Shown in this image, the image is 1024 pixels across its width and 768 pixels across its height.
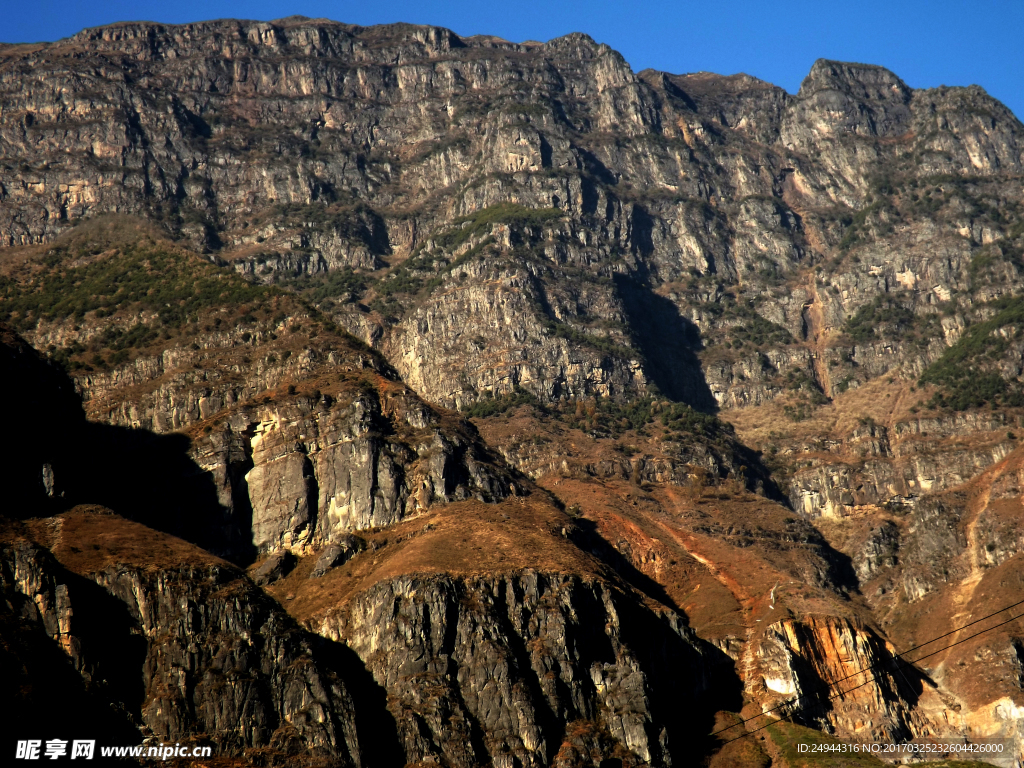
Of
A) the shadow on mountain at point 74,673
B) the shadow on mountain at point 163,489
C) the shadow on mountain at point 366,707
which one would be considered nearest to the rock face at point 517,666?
the shadow on mountain at point 366,707

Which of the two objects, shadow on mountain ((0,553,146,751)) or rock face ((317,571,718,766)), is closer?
shadow on mountain ((0,553,146,751))

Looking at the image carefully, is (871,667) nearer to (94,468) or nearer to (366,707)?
(366,707)

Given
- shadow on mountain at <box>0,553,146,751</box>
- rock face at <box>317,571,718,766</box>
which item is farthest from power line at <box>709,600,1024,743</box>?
shadow on mountain at <box>0,553,146,751</box>

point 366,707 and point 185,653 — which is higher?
point 185,653

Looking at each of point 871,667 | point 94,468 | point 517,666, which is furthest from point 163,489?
point 871,667

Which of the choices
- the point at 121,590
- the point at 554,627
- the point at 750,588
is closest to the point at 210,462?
the point at 121,590

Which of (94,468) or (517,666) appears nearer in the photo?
(517,666)

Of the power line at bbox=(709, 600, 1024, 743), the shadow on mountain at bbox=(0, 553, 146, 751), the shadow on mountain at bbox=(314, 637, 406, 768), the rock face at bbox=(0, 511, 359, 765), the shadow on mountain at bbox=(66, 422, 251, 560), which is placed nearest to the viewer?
the shadow on mountain at bbox=(0, 553, 146, 751)

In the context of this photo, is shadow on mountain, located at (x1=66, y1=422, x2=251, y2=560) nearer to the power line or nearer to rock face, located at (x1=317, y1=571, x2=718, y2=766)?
rock face, located at (x1=317, y1=571, x2=718, y2=766)

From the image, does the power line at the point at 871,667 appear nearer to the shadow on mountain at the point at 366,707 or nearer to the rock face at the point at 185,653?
the shadow on mountain at the point at 366,707

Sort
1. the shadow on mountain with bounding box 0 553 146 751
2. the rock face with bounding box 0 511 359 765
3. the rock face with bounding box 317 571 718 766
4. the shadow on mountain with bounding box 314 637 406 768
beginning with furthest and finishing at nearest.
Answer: the rock face with bounding box 317 571 718 766
the shadow on mountain with bounding box 314 637 406 768
the rock face with bounding box 0 511 359 765
the shadow on mountain with bounding box 0 553 146 751

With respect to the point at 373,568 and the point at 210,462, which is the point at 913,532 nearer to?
the point at 373,568

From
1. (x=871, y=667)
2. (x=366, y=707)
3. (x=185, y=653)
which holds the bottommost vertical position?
(x=871, y=667)

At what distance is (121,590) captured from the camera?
125 metres
